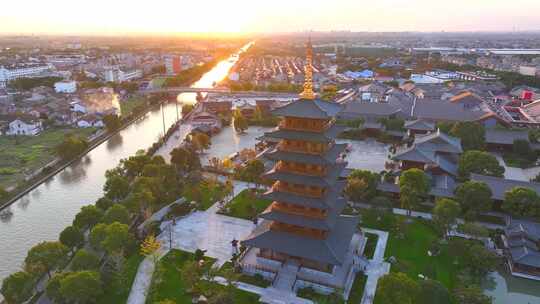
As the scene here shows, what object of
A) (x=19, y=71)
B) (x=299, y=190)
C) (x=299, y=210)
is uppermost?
(x=19, y=71)

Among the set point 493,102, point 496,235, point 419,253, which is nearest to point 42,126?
point 419,253

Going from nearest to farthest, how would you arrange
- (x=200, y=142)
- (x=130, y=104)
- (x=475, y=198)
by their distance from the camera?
(x=475, y=198) < (x=200, y=142) < (x=130, y=104)

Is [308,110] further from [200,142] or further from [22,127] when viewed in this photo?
[22,127]

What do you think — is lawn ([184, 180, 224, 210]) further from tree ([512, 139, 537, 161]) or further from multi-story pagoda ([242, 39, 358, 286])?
tree ([512, 139, 537, 161])

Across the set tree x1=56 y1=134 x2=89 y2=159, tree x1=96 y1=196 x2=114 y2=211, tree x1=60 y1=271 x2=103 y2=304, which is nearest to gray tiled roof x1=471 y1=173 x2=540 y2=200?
tree x1=60 y1=271 x2=103 y2=304

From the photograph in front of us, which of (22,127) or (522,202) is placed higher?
(22,127)

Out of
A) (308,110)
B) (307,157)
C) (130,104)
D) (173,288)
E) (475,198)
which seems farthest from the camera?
(130,104)

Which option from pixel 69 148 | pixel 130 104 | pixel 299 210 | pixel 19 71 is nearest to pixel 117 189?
pixel 299 210
